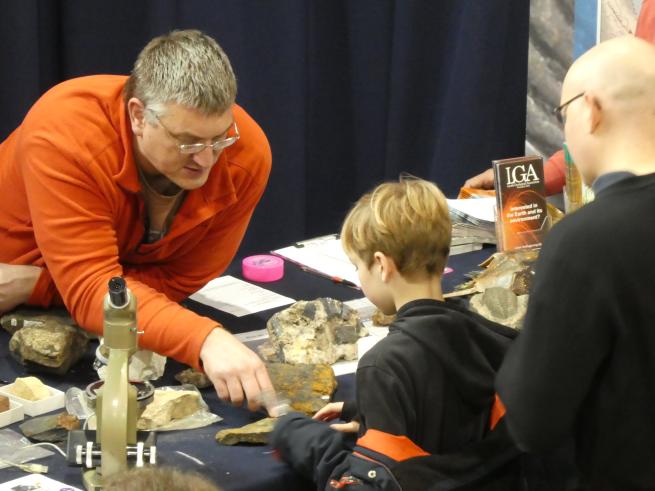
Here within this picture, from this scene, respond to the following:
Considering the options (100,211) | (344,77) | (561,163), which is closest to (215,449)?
(100,211)

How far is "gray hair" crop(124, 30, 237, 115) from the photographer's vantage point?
6.60ft

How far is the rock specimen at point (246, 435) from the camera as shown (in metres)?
1.78

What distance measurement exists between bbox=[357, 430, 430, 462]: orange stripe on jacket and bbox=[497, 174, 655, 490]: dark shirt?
0.22 meters

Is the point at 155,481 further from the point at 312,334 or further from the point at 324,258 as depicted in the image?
the point at 324,258

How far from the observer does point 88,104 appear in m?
2.16

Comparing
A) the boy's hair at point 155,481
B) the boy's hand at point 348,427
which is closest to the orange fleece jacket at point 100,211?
the boy's hand at point 348,427

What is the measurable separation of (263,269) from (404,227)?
93cm

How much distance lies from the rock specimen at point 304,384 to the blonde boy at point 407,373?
6 centimetres

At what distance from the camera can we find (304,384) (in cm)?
198

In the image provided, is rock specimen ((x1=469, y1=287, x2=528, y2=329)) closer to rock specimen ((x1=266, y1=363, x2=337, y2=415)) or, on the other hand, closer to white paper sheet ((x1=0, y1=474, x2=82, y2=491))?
rock specimen ((x1=266, y1=363, x2=337, y2=415))

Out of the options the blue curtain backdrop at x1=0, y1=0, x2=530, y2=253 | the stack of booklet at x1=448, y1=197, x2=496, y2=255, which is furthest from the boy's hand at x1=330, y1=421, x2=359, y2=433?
the blue curtain backdrop at x1=0, y1=0, x2=530, y2=253

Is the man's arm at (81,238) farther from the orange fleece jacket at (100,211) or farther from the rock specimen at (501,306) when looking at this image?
the rock specimen at (501,306)

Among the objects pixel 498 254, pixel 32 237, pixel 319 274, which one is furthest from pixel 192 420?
pixel 498 254

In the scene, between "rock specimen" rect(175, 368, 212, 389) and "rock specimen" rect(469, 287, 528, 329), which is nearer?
"rock specimen" rect(175, 368, 212, 389)
